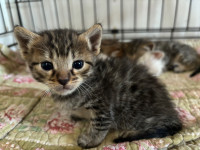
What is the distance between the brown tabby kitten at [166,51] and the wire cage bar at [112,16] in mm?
401

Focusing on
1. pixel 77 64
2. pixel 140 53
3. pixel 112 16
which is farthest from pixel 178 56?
pixel 77 64

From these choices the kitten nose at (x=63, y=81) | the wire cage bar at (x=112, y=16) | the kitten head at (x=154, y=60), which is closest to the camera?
the kitten nose at (x=63, y=81)

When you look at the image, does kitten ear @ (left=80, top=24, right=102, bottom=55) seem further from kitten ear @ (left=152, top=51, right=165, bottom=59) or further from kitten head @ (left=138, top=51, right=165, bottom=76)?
kitten ear @ (left=152, top=51, right=165, bottom=59)

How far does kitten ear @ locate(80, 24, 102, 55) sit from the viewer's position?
35.7 inches

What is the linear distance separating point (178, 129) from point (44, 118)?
33.4 inches

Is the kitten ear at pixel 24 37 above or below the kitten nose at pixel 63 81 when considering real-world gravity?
above

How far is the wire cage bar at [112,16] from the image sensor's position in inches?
88.7

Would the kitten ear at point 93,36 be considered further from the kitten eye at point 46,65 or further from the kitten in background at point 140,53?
the kitten in background at point 140,53

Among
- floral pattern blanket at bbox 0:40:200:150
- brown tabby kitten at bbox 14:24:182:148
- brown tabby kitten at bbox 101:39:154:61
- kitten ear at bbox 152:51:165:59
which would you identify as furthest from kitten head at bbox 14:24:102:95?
kitten ear at bbox 152:51:165:59

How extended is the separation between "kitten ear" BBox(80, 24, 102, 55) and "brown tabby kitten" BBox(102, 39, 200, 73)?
1000mm

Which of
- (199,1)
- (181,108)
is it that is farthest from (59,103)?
(199,1)

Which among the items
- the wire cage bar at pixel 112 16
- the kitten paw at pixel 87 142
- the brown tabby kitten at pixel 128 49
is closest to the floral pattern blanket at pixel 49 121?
the kitten paw at pixel 87 142

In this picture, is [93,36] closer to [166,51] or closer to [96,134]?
[96,134]

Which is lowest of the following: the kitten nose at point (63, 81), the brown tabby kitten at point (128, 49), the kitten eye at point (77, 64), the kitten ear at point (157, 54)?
the kitten ear at point (157, 54)
